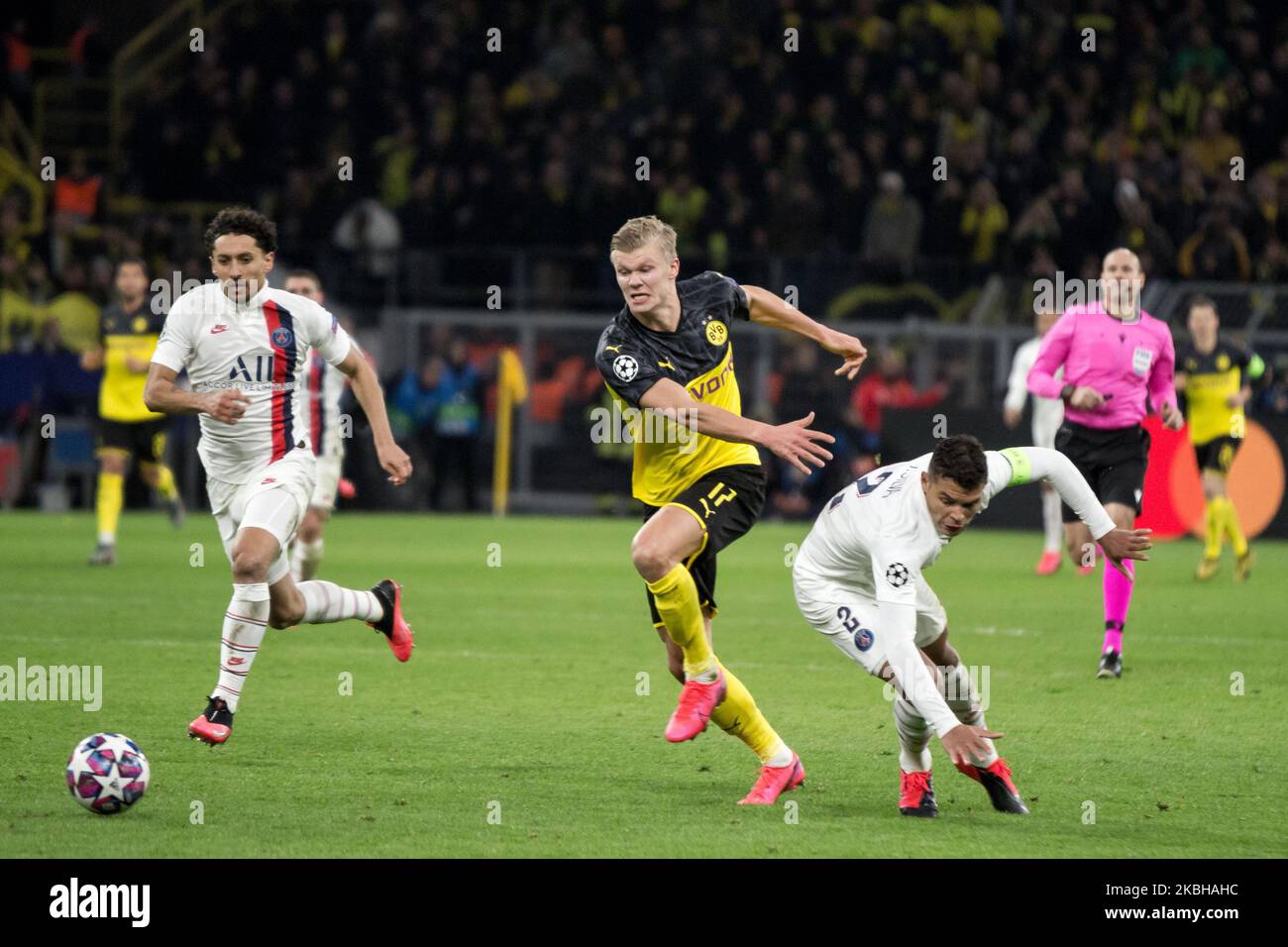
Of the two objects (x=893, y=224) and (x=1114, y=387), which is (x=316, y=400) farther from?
(x=893, y=224)

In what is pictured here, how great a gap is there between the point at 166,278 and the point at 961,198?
30.9 feet

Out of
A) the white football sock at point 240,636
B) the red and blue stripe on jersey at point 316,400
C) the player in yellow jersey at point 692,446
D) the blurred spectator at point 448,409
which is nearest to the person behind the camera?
the player in yellow jersey at point 692,446

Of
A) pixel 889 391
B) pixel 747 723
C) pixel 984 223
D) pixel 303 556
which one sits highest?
pixel 984 223

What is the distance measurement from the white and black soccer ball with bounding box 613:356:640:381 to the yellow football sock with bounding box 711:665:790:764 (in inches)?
44.6

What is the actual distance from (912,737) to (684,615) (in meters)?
0.93

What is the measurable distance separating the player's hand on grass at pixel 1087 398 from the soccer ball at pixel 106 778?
19.6ft

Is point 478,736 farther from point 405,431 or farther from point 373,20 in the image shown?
point 373,20

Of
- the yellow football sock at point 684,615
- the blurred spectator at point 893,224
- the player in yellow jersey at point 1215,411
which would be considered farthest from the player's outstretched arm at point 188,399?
the blurred spectator at point 893,224

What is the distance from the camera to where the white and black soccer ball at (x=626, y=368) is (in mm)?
7387

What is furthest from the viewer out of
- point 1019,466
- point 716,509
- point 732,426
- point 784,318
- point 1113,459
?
point 1113,459

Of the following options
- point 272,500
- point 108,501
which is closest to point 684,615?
point 272,500

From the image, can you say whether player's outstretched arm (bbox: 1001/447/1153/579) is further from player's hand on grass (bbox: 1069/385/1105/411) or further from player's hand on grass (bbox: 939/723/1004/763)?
player's hand on grass (bbox: 1069/385/1105/411)

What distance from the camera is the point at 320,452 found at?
44.7ft

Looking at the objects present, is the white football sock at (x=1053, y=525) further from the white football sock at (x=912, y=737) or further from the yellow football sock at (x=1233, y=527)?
the white football sock at (x=912, y=737)
